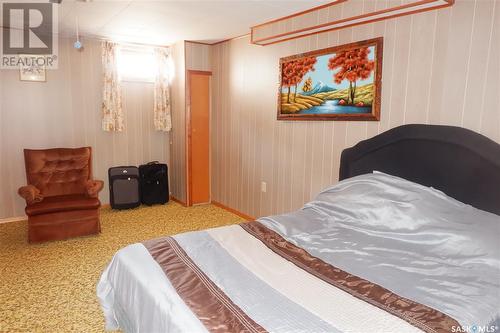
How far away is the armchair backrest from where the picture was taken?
12.7ft

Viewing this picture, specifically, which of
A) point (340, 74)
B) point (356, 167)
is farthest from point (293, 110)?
point (356, 167)

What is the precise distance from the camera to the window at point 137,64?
4.98 m

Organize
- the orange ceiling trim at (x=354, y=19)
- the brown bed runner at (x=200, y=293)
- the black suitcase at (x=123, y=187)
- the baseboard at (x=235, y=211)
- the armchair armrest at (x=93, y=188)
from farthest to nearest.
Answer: the black suitcase at (x=123, y=187), the baseboard at (x=235, y=211), the armchair armrest at (x=93, y=188), the orange ceiling trim at (x=354, y=19), the brown bed runner at (x=200, y=293)

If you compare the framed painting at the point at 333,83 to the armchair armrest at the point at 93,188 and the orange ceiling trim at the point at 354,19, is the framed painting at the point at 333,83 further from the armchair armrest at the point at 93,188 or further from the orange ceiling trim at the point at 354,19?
the armchair armrest at the point at 93,188

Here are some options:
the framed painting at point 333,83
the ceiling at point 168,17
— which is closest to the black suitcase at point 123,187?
the ceiling at point 168,17

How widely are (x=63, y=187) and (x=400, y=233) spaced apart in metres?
3.71

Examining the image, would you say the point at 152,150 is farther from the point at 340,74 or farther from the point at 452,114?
the point at 452,114

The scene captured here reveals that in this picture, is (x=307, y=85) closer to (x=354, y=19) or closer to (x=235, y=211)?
(x=354, y=19)

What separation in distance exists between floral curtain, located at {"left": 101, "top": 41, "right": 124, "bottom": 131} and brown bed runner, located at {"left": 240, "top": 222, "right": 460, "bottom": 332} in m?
3.52

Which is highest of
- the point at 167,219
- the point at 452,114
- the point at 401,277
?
the point at 452,114

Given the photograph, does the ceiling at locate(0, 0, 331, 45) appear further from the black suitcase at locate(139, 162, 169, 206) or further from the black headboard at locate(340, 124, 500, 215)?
the black suitcase at locate(139, 162, 169, 206)

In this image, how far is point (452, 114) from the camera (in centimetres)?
235

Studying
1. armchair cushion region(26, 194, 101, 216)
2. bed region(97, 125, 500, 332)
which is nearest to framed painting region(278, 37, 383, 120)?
bed region(97, 125, 500, 332)

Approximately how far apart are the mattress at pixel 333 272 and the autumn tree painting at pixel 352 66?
1001 millimetres
